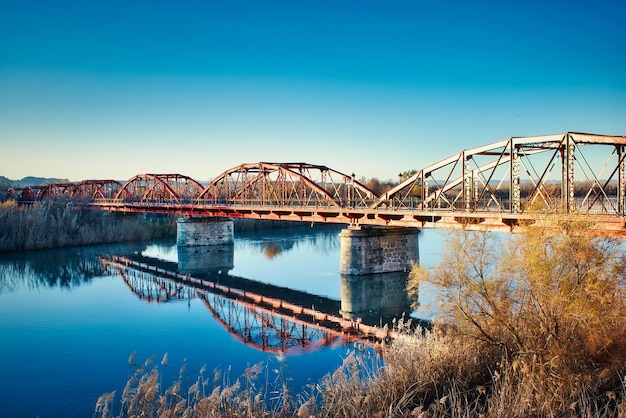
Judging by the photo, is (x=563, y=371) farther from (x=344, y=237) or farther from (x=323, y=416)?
(x=344, y=237)

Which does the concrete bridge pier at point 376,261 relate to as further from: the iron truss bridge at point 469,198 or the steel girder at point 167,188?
the steel girder at point 167,188

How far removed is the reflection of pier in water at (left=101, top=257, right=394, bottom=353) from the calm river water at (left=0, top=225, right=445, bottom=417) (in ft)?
0.64

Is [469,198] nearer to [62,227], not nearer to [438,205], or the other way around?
[438,205]

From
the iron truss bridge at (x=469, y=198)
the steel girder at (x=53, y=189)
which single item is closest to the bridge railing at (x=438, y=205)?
the iron truss bridge at (x=469, y=198)

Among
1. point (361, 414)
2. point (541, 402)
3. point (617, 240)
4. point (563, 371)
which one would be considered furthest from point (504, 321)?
point (361, 414)

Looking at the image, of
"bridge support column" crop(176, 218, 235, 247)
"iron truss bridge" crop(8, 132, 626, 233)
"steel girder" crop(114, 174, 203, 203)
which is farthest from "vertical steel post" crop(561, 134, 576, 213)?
"steel girder" crop(114, 174, 203, 203)

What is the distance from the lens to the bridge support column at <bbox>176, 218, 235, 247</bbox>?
52.6 m

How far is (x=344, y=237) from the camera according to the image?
3225 cm

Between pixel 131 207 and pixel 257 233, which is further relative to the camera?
pixel 257 233

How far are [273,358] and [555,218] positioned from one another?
10253 mm

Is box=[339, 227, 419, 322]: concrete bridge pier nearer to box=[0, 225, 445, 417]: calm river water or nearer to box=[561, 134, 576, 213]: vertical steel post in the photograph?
box=[0, 225, 445, 417]: calm river water

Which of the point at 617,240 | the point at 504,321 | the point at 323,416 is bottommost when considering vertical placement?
the point at 323,416

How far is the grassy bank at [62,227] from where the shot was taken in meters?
48.2

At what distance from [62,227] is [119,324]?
3374 centimetres
